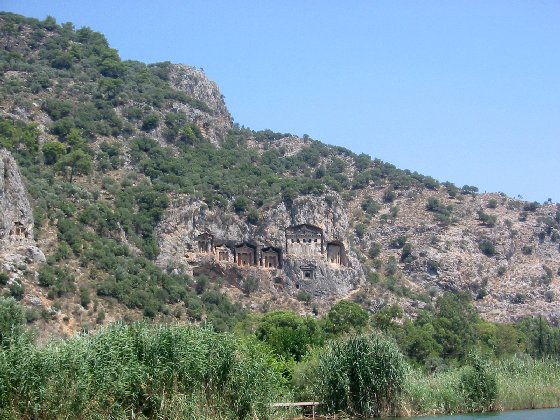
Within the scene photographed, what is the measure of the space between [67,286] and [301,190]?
3667 cm

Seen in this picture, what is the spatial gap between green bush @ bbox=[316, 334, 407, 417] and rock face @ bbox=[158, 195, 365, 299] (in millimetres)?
43764

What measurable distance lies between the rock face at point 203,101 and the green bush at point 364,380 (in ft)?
255

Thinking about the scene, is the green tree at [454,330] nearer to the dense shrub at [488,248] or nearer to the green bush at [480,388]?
the dense shrub at [488,248]

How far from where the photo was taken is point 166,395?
31.6 metres

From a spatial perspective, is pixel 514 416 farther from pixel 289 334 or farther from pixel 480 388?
pixel 289 334

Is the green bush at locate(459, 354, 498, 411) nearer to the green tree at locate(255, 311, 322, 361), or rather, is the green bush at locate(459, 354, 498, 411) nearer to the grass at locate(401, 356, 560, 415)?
the grass at locate(401, 356, 560, 415)

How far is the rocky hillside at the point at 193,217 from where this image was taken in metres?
71.1

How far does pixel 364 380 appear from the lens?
Answer: 135 ft

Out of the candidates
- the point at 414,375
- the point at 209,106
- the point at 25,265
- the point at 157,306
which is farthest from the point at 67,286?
the point at 209,106

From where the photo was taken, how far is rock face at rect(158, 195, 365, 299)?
86500 millimetres

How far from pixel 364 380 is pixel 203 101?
8781cm

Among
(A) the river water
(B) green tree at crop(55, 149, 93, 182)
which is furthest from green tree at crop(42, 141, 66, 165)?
(A) the river water

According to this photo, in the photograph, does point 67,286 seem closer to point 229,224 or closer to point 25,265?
point 25,265

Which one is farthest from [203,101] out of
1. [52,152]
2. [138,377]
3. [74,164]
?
[138,377]
